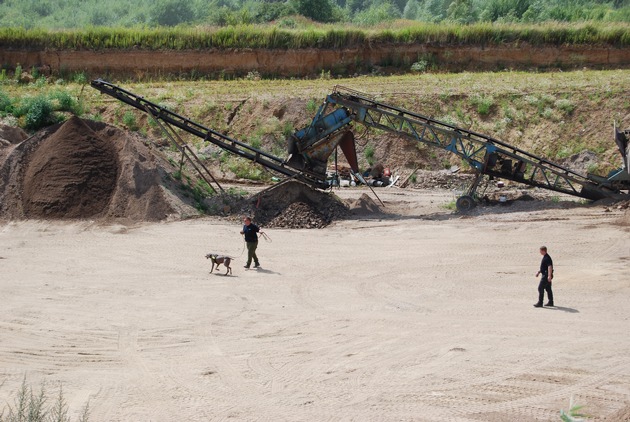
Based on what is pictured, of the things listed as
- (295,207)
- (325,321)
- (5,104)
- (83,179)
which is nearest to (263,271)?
(325,321)

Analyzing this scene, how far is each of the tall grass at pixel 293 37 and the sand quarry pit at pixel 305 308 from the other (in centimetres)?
1935

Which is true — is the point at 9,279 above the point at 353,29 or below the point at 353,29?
below

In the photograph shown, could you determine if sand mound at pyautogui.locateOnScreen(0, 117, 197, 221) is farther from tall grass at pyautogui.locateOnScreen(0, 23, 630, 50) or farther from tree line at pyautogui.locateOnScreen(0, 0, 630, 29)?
tree line at pyautogui.locateOnScreen(0, 0, 630, 29)

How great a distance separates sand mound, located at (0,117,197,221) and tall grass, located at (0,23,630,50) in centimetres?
1976

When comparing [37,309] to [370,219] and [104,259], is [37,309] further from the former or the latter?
[370,219]

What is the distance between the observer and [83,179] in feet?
92.9

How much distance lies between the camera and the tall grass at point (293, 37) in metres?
48.3

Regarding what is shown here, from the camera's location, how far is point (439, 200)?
32.3m

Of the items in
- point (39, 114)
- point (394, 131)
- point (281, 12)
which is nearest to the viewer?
point (394, 131)

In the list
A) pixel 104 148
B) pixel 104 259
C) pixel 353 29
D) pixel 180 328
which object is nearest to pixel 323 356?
pixel 180 328

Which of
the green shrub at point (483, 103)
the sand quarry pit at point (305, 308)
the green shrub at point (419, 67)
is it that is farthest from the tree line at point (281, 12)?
the sand quarry pit at point (305, 308)

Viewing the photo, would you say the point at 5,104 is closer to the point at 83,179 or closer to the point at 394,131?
the point at 83,179

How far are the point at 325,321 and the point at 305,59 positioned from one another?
32.5m

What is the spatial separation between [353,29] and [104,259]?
2945 centimetres
